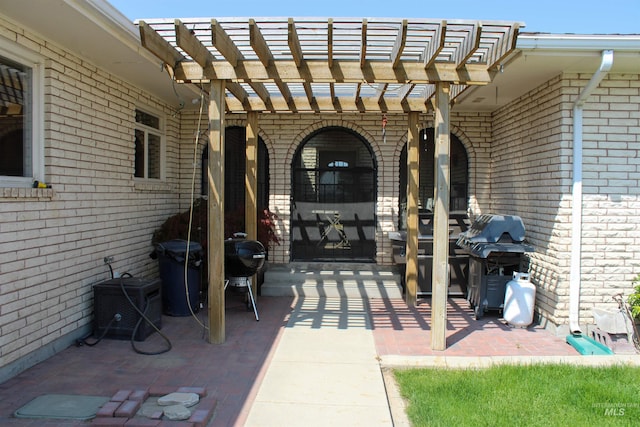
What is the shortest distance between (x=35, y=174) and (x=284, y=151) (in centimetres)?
412

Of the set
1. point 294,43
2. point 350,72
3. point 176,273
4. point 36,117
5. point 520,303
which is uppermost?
point 294,43

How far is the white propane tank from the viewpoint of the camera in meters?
5.56

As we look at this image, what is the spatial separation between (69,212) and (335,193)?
173 inches

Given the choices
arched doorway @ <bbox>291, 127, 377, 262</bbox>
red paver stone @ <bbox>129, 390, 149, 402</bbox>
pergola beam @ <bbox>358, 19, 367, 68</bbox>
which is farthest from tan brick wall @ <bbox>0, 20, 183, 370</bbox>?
pergola beam @ <bbox>358, 19, 367, 68</bbox>

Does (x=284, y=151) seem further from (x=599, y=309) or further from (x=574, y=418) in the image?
(x=574, y=418)

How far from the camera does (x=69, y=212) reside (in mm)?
4809

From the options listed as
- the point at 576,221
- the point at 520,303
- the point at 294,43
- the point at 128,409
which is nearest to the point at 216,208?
the point at 294,43

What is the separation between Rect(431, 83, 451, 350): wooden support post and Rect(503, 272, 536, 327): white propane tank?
1.38 meters

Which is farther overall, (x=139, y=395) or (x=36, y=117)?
(x=36, y=117)

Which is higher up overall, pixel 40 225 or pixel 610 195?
pixel 610 195

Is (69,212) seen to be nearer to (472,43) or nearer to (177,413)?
(177,413)

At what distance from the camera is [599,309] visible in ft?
17.3

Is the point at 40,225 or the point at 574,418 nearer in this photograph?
the point at 574,418

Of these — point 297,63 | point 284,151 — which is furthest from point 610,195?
point 284,151
